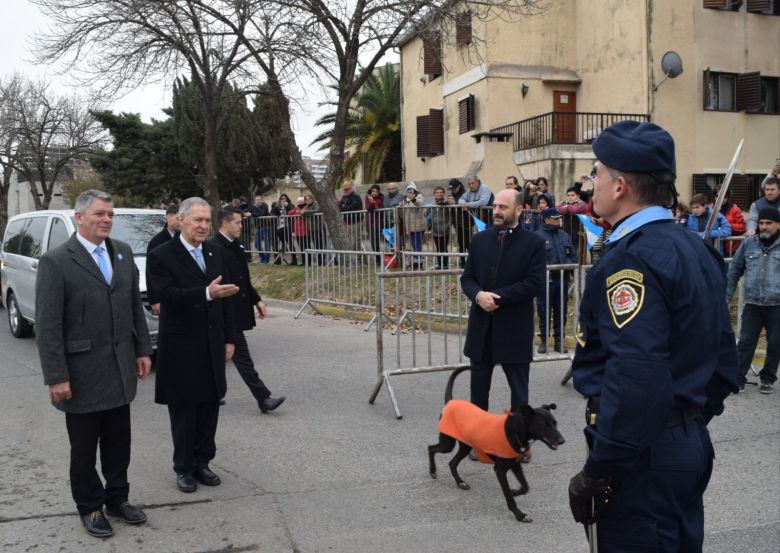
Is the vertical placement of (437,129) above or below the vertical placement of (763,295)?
above

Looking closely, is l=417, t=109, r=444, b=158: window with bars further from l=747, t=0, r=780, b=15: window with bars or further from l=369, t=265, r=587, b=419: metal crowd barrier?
l=369, t=265, r=587, b=419: metal crowd barrier

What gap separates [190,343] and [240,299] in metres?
2.52

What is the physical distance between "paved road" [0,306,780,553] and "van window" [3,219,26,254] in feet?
14.3

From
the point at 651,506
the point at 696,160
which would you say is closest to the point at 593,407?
the point at 651,506

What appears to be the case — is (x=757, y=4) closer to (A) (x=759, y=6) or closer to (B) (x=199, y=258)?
(A) (x=759, y=6)

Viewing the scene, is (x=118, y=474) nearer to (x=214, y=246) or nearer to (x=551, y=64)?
(x=214, y=246)

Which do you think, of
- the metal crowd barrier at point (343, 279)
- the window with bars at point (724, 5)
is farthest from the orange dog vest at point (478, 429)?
the window with bars at point (724, 5)

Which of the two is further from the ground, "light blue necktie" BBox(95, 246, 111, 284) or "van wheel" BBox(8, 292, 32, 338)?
"light blue necktie" BBox(95, 246, 111, 284)

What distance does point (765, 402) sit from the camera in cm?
710

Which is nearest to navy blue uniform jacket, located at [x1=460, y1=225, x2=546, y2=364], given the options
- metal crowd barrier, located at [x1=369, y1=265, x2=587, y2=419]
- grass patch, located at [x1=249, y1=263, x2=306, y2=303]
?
metal crowd barrier, located at [x1=369, y1=265, x2=587, y2=419]

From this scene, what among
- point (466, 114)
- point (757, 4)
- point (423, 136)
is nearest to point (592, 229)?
point (466, 114)

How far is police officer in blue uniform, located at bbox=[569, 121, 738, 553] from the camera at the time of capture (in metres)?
2.13

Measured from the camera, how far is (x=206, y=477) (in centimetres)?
509

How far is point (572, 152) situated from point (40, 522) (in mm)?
18834
